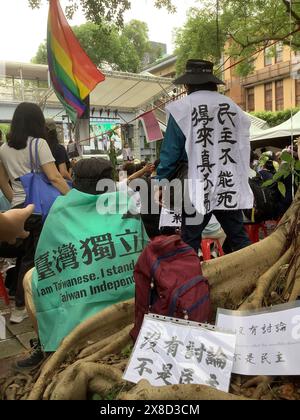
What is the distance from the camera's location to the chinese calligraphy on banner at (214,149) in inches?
123

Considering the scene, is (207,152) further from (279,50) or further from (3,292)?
(279,50)

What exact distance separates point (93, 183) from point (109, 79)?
950 centimetres

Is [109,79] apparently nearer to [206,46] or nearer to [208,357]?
[206,46]

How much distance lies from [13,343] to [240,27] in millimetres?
9883

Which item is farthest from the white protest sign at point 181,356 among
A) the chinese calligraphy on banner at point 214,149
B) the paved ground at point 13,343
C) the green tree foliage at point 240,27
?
the green tree foliage at point 240,27

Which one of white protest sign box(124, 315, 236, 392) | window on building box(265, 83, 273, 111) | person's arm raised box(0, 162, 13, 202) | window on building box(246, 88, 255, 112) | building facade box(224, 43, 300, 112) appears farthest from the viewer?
window on building box(246, 88, 255, 112)

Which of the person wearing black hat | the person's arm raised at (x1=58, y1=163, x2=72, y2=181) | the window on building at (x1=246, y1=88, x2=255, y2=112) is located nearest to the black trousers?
the person's arm raised at (x1=58, y1=163, x2=72, y2=181)

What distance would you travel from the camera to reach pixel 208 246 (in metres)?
4.28

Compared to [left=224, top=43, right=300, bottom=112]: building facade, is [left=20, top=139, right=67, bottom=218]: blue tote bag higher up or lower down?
lower down

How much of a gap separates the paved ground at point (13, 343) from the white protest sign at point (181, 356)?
3.89ft

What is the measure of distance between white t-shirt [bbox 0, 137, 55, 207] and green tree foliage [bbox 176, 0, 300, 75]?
7542 millimetres

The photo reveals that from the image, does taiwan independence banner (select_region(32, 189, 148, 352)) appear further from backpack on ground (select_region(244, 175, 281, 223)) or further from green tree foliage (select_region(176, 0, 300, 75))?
green tree foliage (select_region(176, 0, 300, 75))

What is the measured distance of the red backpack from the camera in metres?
2.02

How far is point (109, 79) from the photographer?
449 inches
